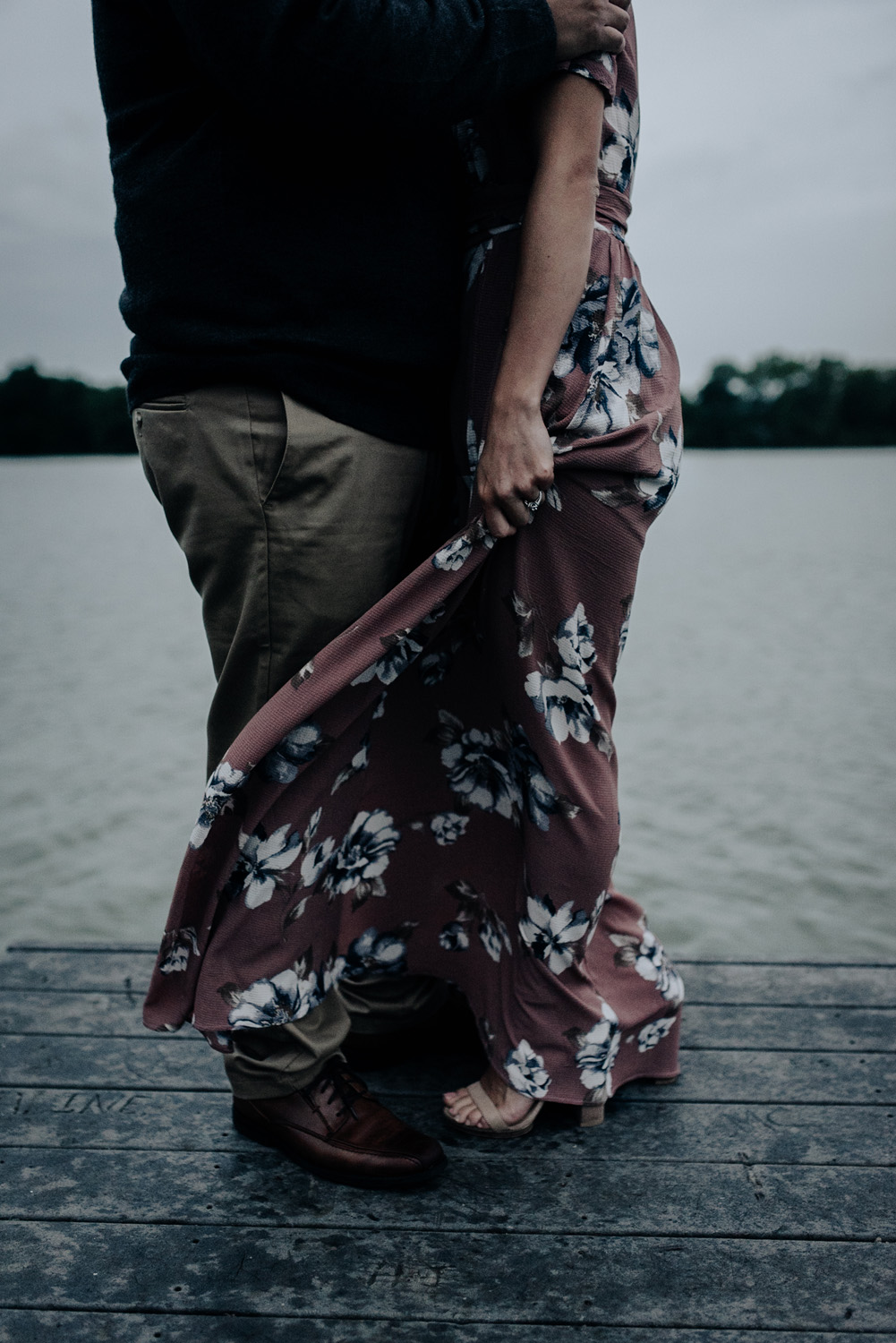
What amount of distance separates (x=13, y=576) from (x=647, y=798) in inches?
333

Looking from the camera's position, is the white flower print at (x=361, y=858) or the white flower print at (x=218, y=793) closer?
the white flower print at (x=218, y=793)

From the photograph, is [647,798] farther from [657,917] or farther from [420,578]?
[420,578]

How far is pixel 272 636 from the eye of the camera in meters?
1.36

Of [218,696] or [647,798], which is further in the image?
[647,798]

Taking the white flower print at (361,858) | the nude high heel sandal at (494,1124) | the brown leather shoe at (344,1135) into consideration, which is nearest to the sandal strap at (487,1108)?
the nude high heel sandal at (494,1124)

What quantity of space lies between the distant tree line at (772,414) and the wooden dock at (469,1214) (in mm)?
39877

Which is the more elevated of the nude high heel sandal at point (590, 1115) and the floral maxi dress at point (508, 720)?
the floral maxi dress at point (508, 720)

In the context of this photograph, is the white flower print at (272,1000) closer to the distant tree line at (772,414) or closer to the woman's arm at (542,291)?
the woman's arm at (542,291)

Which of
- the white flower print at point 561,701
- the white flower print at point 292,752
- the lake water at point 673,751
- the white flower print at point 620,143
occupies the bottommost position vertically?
the lake water at point 673,751

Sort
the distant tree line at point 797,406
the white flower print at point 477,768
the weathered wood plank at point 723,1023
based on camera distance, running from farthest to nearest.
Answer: the distant tree line at point 797,406, the weathered wood plank at point 723,1023, the white flower print at point 477,768

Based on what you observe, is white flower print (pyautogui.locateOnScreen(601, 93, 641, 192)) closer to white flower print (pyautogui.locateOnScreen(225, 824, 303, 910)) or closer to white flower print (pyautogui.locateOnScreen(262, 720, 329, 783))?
white flower print (pyautogui.locateOnScreen(262, 720, 329, 783))

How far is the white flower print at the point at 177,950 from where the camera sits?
139cm

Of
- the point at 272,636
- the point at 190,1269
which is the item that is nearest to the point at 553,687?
the point at 272,636

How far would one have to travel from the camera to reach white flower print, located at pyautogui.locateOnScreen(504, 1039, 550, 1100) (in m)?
1.50
